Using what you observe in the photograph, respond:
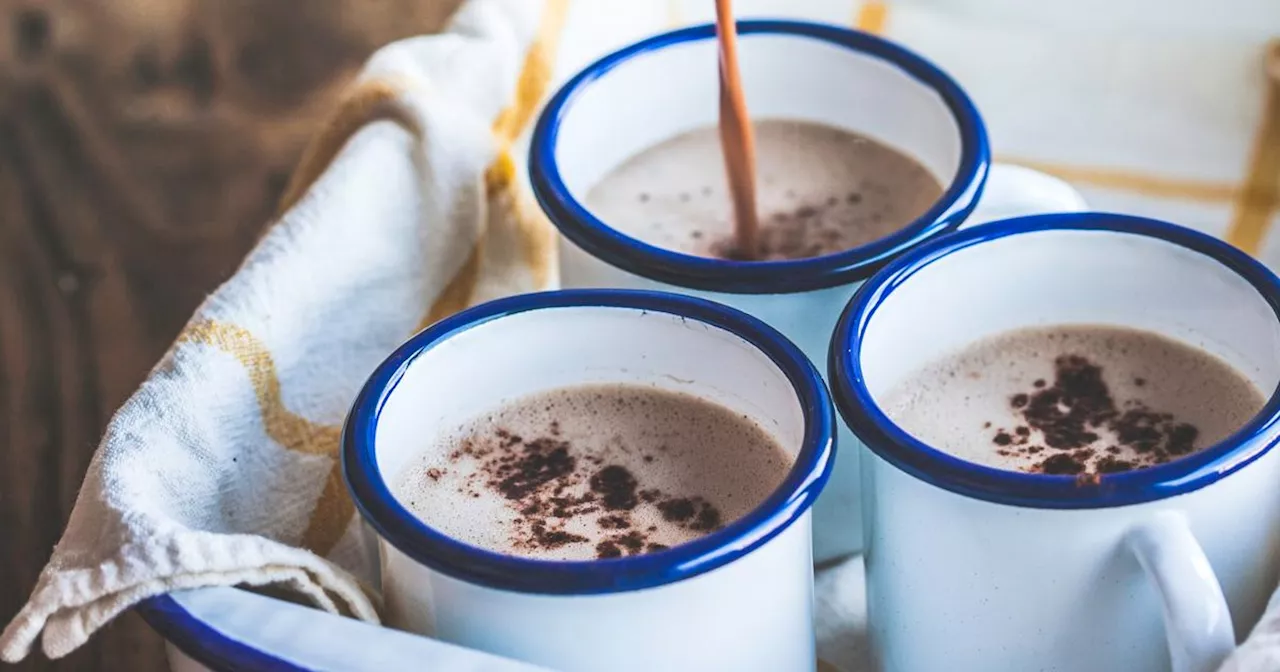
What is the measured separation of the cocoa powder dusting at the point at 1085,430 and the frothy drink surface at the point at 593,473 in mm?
85

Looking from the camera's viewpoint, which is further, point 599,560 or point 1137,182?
point 1137,182

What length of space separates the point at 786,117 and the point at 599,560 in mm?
375

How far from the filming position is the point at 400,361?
1.83ft

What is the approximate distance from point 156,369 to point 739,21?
317 millimetres

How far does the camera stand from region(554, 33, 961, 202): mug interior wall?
0.74 m

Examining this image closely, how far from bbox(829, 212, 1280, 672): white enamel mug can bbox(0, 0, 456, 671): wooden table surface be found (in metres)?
0.36

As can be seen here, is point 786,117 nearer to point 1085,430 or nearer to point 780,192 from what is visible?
point 780,192

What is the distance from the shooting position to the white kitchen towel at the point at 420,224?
0.52 m

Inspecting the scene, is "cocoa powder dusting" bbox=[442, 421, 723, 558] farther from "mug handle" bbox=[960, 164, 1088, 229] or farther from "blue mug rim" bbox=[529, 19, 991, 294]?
"mug handle" bbox=[960, 164, 1088, 229]

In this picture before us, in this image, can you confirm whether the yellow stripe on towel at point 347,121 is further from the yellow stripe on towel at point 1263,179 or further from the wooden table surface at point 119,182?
the yellow stripe on towel at point 1263,179

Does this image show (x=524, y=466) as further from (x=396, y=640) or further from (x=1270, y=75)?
(x=1270, y=75)

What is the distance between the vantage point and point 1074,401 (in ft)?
1.93

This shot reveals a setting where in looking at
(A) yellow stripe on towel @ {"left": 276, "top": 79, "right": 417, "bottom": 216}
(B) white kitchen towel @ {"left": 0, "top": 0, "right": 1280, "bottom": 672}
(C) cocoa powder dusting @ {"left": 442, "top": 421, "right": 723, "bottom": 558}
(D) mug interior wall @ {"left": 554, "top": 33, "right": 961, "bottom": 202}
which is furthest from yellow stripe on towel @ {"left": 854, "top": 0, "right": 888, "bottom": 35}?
(C) cocoa powder dusting @ {"left": 442, "top": 421, "right": 723, "bottom": 558}

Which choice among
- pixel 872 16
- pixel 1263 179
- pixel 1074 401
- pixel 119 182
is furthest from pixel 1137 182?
pixel 119 182
